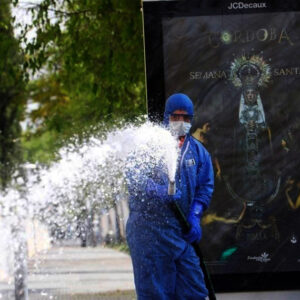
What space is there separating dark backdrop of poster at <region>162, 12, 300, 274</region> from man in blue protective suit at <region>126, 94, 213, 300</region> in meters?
0.24

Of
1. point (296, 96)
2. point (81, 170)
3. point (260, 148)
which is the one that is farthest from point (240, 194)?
point (81, 170)

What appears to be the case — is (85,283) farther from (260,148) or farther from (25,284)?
(260,148)

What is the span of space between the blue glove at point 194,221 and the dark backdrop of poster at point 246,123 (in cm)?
25

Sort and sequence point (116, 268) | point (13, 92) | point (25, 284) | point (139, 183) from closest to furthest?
point (139, 183)
point (25, 284)
point (116, 268)
point (13, 92)

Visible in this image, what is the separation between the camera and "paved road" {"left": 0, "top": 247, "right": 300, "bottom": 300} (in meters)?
9.91

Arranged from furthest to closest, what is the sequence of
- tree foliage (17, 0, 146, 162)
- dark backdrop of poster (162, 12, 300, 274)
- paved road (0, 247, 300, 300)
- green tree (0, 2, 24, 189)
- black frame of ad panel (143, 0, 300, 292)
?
1. green tree (0, 2, 24, 189)
2. tree foliage (17, 0, 146, 162)
3. paved road (0, 247, 300, 300)
4. dark backdrop of poster (162, 12, 300, 274)
5. black frame of ad panel (143, 0, 300, 292)

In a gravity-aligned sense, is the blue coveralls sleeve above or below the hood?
below

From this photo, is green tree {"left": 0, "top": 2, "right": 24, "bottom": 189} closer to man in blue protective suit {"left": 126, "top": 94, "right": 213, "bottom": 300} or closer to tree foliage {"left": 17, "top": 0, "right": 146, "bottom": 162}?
tree foliage {"left": 17, "top": 0, "right": 146, "bottom": 162}

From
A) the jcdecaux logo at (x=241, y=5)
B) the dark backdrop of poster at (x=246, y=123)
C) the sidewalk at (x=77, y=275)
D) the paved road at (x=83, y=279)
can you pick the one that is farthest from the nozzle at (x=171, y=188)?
the sidewalk at (x=77, y=275)

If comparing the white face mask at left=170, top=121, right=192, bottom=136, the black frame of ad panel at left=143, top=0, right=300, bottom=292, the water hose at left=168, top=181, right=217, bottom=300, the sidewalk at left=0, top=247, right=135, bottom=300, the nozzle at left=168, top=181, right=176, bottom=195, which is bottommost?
the sidewalk at left=0, top=247, right=135, bottom=300

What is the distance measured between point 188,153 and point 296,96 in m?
1.02

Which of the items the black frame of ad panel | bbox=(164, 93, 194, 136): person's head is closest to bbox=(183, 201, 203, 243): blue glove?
the black frame of ad panel

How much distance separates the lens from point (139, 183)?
24.9 ft

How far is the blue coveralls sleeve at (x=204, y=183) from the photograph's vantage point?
25.6ft
